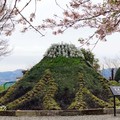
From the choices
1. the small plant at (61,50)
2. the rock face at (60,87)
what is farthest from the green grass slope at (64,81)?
the small plant at (61,50)

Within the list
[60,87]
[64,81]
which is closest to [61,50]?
[64,81]

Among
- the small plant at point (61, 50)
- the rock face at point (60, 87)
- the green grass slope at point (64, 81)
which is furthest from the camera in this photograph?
the small plant at point (61, 50)

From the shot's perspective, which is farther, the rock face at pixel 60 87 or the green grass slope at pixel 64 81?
the green grass slope at pixel 64 81

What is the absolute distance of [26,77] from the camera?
16.6 meters

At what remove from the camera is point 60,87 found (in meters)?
15.4

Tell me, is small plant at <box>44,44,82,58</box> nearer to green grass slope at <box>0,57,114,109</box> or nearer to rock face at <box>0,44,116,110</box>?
rock face at <box>0,44,116,110</box>

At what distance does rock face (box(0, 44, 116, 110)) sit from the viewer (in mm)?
14817

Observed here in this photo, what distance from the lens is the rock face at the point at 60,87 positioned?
583 inches

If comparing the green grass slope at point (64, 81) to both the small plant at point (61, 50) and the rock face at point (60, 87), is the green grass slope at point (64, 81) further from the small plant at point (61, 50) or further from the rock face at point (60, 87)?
the small plant at point (61, 50)

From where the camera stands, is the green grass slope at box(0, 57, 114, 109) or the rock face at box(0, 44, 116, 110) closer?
the rock face at box(0, 44, 116, 110)

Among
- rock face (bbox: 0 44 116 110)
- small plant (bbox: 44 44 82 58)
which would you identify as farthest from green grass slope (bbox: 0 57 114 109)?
small plant (bbox: 44 44 82 58)

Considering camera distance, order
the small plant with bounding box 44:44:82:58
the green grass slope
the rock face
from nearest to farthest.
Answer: the rock face, the green grass slope, the small plant with bounding box 44:44:82:58

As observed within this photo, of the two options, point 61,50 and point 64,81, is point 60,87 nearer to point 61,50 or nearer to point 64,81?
point 64,81

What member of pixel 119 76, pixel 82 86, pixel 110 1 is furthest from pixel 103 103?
pixel 119 76
